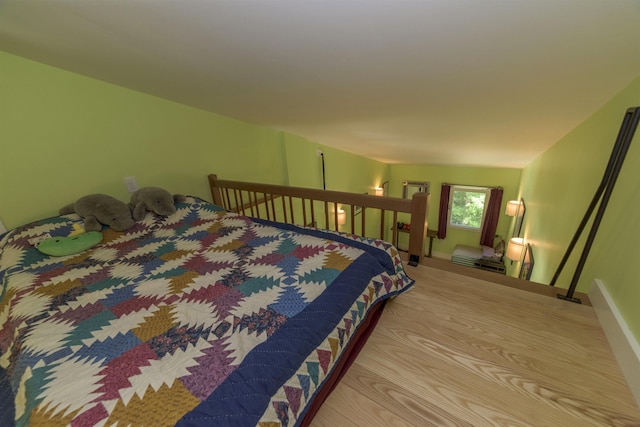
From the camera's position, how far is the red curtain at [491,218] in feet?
16.4

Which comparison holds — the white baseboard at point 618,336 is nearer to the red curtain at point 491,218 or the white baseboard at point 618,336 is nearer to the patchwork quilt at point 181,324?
the patchwork quilt at point 181,324

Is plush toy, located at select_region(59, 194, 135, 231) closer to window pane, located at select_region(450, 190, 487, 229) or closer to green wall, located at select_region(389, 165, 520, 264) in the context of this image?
green wall, located at select_region(389, 165, 520, 264)

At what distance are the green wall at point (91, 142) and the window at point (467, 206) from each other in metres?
5.08

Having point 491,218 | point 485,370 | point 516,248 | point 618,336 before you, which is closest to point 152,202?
point 485,370

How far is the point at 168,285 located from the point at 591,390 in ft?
5.74

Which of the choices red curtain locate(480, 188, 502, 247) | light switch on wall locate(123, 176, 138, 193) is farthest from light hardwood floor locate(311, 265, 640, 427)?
red curtain locate(480, 188, 502, 247)

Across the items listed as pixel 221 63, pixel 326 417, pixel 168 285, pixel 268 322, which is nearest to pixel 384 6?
pixel 221 63

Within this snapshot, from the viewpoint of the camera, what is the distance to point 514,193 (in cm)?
487

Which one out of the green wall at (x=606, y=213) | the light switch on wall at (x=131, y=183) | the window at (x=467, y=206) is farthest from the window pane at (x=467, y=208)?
the light switch on wall at (x=131, y=183)

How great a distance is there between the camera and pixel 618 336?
97 centimetres

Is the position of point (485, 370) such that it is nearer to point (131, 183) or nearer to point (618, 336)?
point (618, 336)

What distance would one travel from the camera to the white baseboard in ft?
2.79

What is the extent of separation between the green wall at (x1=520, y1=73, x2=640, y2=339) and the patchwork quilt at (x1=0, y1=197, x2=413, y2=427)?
92 centimetres

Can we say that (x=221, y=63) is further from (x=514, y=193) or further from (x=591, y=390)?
(x=514, y=193)
